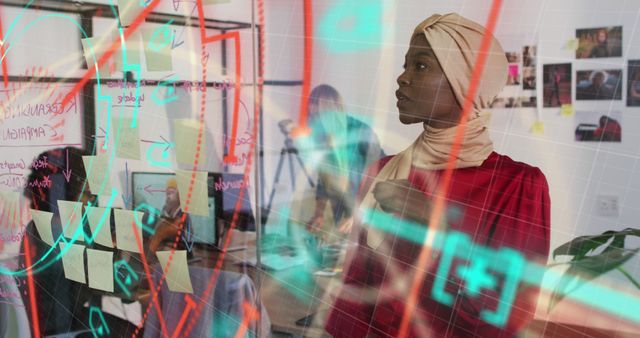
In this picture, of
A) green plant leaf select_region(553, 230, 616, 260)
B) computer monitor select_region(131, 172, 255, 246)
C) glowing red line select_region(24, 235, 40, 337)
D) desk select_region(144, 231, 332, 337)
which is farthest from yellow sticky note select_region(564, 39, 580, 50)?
glowing red line select_region(24, 235, 40, 337)

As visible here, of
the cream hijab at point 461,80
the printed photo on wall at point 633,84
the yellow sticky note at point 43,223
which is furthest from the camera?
the yellow sticky note at point 43,223

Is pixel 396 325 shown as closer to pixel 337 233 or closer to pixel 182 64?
pixel 337 233

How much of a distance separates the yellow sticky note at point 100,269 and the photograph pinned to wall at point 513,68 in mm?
1110

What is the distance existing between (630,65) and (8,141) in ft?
5.62

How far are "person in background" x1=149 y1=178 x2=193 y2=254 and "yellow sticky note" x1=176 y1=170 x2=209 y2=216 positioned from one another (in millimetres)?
16

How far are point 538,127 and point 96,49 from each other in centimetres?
110

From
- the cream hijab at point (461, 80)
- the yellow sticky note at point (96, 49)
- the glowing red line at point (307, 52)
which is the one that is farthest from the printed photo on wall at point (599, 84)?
the yellow sticky note at point (96, 49)

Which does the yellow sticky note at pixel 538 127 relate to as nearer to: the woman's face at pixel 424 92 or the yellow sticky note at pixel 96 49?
the woman's face at pixel 424 92

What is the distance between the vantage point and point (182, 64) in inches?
54.0

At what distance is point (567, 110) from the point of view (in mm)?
873

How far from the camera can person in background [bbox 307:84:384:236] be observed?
109 centimetres

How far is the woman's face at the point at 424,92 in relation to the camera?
978 millimetres

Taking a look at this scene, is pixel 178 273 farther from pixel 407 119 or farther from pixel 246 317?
pixel 407 119
